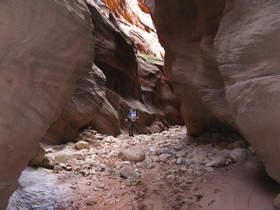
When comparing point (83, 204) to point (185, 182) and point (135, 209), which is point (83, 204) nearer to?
point (135, 209)

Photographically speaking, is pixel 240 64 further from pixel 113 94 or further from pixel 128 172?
pixel 113 94

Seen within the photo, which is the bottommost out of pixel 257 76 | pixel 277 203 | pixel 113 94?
pixel 113 94

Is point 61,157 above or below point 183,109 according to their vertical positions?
below

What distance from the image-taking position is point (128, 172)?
565 centimetres

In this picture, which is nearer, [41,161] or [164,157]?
[41,161]

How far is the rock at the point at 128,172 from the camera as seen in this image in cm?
559

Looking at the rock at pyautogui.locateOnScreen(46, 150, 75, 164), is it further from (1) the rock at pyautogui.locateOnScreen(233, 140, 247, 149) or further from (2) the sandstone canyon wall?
(1) the rock at pyautogui.locateOnScreen(233, 140, 247, 149)

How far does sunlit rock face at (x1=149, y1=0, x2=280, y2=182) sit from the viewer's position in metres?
3.42

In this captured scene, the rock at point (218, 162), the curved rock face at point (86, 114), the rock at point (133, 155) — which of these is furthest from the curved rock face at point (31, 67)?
the curved rock face at point (86, 114)

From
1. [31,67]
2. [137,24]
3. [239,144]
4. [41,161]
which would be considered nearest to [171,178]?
[239,144]

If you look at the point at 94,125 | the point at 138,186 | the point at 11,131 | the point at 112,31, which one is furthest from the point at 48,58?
the point at 112,31

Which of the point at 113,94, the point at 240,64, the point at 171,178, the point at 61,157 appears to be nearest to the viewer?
the point at 240,64

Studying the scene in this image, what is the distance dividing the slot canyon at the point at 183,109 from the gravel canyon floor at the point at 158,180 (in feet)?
0.07

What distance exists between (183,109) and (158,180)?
9.95 ft
